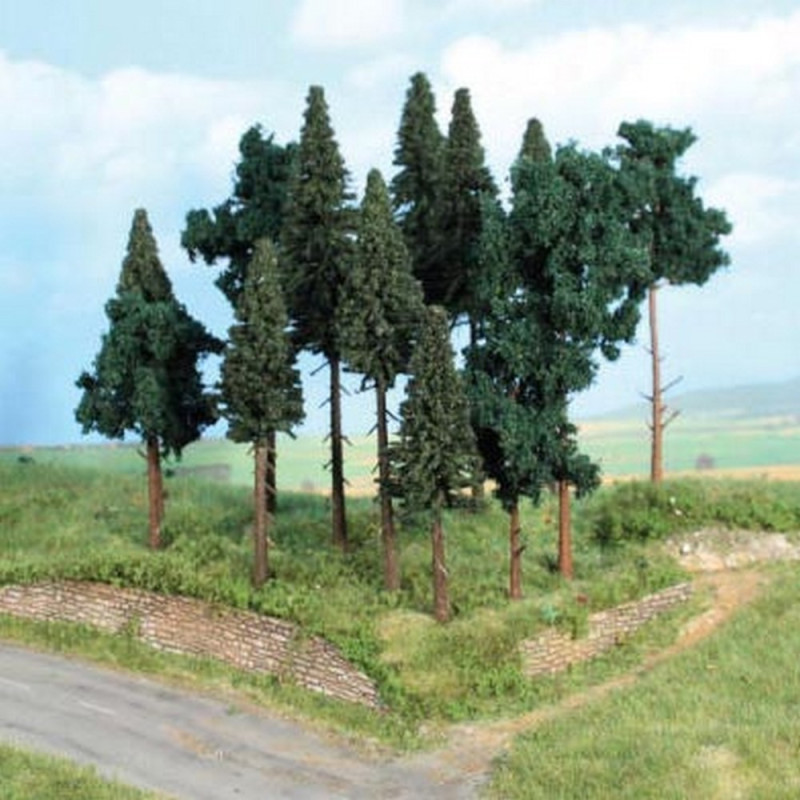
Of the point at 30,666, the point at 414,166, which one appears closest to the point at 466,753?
the point at 30,666

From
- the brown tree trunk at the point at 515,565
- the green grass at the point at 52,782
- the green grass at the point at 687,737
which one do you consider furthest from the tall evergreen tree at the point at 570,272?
the green grass at the point at 52,782

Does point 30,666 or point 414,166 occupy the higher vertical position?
point 414,166

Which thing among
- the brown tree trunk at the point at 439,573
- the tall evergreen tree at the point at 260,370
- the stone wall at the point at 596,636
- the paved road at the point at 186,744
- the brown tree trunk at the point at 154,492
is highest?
the tall evergreen tree at the point at 260,370

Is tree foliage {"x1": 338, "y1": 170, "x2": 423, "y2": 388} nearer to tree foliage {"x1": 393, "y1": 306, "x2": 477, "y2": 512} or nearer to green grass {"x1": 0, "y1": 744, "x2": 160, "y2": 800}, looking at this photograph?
tree foliage {"x1": 393, "y1": 306, "x2": 477, "y2": 512}

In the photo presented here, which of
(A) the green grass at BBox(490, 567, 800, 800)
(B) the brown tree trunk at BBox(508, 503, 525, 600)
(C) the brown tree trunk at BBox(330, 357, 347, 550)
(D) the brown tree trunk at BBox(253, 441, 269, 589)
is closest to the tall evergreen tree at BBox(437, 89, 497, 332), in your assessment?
(C) the brown tree trunk at BBox(330, 357, 347, 550)

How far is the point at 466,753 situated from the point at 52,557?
17.3m

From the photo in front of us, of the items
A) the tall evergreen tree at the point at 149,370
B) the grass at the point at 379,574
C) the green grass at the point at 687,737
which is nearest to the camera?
the green grass at the point at 687,737

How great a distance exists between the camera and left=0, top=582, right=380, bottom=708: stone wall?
34.0 meters

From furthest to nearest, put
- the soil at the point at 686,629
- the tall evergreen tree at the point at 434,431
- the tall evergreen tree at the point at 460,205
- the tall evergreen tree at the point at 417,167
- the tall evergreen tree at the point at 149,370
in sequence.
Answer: the tall evergreen tree at the point at 417,167 < the tall evergreen tree at the point at 460,205 < the tall evergreen tree at the point at 149,370 < the tall evergreen tree at the point at 434,431 < the soil at the point at 686,629

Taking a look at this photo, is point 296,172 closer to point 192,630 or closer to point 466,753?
point 192,630

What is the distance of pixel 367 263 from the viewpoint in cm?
3575

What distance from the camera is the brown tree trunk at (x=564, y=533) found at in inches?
1497

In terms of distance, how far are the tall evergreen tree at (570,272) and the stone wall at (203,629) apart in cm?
949

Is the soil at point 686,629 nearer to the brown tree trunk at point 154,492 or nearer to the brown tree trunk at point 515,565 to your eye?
the brown tree trunk at point 515,565
